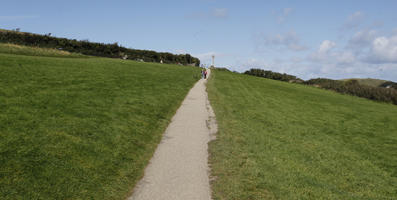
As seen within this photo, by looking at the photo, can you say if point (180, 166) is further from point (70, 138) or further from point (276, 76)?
point (276, 76)

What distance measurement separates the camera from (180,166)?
28.8 feet

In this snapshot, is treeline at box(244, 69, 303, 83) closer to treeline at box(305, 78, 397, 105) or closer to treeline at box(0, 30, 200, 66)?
treeline at box(305, 78, 397, 105)

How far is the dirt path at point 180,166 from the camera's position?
6.98 meters

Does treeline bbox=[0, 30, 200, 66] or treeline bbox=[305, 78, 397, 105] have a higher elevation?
treeline bbox=[0, 30, 200, 66]

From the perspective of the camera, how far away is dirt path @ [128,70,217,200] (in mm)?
6977

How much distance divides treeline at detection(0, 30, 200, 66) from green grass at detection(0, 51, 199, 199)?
35.9m

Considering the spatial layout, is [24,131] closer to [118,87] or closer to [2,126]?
[2,126]

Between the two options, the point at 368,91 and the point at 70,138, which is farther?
the point at 368,91

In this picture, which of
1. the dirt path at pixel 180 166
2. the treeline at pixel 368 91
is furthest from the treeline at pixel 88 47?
the dirt path at pixel 180 166

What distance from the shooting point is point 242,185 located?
7547 mm

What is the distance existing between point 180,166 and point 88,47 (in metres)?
58.1

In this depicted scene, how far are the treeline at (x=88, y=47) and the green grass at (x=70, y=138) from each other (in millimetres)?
35872

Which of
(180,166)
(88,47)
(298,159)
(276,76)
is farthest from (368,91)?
(88,47)

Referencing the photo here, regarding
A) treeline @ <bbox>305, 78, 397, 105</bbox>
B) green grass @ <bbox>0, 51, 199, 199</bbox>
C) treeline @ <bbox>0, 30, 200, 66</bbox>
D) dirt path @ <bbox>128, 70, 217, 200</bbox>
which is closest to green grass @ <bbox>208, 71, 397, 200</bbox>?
dirt path @ <bbox>128, 70, 217, 200</bbox>
